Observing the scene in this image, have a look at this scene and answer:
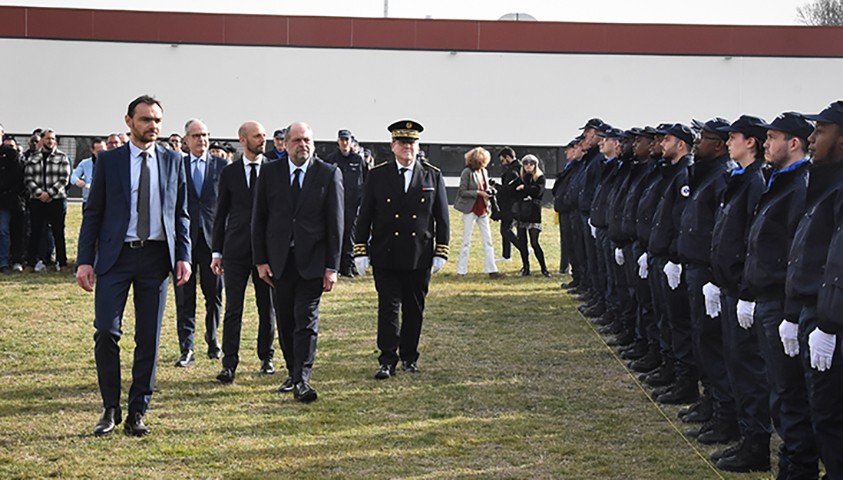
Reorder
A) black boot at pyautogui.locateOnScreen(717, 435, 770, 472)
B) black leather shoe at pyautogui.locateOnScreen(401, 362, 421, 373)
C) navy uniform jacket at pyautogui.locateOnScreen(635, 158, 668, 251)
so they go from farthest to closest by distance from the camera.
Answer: black leather shoe at pyautogui.locateOnScreen(401, 362, 421, 373) → navy uniform jacket at pyautogui.locateOnScreen(635, 158, 668, 251) → black boot at pyautogui.locateOnScreen(717, 435, 770, 472)

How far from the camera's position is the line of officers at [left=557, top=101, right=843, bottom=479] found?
20.0ft

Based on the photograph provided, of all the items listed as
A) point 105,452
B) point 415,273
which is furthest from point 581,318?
point 105,452

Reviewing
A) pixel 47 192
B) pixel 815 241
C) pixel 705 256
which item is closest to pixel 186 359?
pixel 705 256

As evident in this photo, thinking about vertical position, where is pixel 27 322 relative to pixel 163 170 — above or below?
below

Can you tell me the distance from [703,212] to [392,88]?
2791cm

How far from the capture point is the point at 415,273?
34.5ft

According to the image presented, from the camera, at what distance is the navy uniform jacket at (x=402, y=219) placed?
408 inches

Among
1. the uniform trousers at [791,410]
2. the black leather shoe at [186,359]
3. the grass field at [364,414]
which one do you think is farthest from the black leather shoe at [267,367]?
the uniform trousers at [791,410]

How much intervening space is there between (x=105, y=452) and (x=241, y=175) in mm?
3206

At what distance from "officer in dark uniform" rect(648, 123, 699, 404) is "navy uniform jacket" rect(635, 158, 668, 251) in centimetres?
51

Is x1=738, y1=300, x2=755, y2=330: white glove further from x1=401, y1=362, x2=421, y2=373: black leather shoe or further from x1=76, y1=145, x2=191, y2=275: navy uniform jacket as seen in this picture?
x1=401, y1=362, x2=421, y2=373: black leather shoe

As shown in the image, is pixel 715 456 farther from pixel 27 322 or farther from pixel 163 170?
pixel 27 322

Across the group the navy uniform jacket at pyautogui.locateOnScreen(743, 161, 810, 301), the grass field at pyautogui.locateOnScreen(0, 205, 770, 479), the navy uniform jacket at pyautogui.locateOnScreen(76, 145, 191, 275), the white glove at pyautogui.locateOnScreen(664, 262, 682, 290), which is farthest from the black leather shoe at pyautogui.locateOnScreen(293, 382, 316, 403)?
the navy uniform jacket at pyautogui.locateOnScreen(743, 161, 810, 301)

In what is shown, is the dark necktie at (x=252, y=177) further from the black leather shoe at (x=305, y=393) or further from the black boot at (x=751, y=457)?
the black boot at (x=751, y=457)
